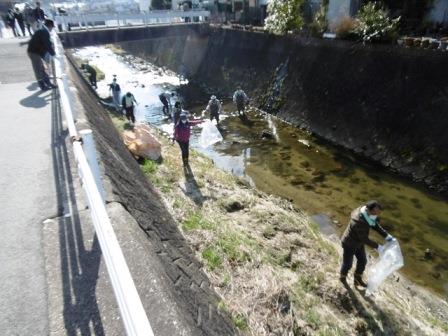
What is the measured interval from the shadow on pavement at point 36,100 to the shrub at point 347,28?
15.2 metres

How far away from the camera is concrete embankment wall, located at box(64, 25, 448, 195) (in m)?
14.0

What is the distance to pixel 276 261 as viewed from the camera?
26.3ft

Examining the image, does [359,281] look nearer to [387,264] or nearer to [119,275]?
[387,264]

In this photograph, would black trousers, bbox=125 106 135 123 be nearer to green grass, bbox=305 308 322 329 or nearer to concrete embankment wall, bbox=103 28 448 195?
concrete embankment wall, bbox=103 28 448 195

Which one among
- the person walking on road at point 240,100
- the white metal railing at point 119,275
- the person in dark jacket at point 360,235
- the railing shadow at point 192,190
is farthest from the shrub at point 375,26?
the white metal railing at point 119,275

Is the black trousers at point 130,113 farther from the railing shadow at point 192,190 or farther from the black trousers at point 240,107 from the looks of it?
the black trousers at point 240,107

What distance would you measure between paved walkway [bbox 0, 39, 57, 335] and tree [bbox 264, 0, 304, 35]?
18.1m

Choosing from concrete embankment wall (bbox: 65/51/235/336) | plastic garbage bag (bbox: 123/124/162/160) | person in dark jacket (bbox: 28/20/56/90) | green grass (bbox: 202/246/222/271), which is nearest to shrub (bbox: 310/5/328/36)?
plastic garbage bag (bbox: 123/124/162/160)

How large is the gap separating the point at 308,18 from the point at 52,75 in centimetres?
2051

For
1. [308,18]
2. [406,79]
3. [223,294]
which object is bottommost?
[223,294]

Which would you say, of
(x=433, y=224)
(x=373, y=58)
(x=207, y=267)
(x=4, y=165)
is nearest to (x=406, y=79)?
(x=373, y=58)

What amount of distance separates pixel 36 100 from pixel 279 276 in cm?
816

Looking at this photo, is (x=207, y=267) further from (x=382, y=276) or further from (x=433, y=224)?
(x=433, y=224)

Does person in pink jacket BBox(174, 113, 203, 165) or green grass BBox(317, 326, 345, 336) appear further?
person in pink jacket BBox(174, 113, 203, 165)
